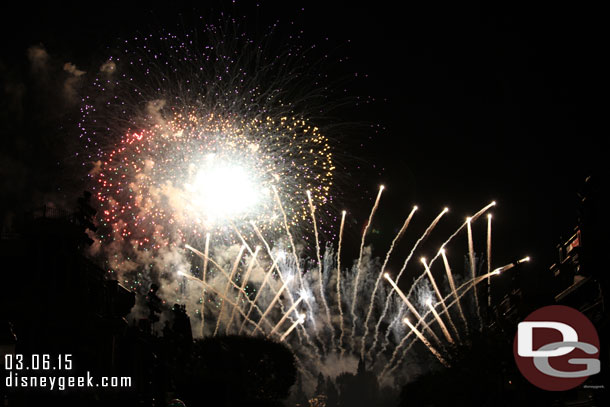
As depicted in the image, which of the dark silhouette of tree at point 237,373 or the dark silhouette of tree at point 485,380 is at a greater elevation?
the dark silhouette of tree at point 237,373

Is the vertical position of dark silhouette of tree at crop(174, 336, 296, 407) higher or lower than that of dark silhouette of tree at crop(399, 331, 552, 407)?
higher
